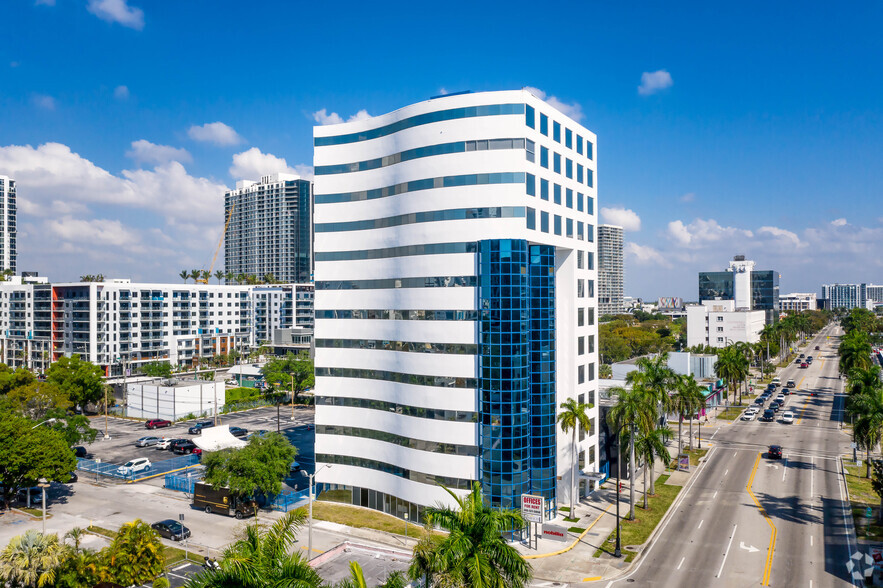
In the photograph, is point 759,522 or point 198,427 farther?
point 198,427

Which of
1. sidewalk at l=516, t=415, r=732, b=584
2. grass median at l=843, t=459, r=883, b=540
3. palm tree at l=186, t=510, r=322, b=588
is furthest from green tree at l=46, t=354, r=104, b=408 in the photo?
grass median at l=843, t=459, r=883, b=540

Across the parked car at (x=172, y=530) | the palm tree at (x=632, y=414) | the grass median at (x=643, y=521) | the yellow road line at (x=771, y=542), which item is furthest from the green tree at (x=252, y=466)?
the yellow road line at (x=771, y=542)

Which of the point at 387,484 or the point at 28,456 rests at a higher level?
the point at 28,456

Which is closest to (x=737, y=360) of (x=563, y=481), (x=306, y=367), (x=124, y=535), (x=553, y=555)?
(x=563, y=481)

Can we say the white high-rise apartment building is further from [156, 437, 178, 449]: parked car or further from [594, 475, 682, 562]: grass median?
[594, 475, 682, 562]: grass median

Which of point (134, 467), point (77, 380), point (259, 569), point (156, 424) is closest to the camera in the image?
point (259, 569)

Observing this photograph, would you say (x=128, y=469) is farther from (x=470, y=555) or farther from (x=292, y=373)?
(x=470, y=555)

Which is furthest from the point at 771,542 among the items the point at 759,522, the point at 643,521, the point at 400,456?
the point at 400,456

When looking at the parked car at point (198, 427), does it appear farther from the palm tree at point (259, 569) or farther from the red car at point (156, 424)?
the palm tree at point (259, 569)
